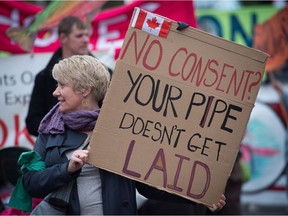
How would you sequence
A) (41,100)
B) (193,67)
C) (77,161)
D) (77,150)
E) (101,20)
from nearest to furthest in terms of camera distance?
(77,161)
(77,150)
(193,67)
(41,100)
(101,20)

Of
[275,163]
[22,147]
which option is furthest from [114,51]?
[275,163]

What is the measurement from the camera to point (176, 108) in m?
3.40

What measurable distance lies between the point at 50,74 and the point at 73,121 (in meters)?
1.51

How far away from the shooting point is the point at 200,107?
134 inches

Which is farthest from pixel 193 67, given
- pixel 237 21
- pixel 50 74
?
pixel 237 21

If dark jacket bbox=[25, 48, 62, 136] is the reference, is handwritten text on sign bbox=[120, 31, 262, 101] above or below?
above

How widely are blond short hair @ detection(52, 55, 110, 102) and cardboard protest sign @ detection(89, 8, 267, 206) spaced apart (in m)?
0.14

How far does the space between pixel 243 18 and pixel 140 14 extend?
5.47 meters

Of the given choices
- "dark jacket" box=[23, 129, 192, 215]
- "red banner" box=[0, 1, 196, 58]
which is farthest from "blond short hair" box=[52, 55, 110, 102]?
"red banner" box=[0, 1, 196, 58]

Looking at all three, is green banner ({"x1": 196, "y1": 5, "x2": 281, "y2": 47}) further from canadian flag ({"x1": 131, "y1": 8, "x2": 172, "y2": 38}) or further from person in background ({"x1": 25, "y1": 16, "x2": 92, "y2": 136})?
canadian flag ({"x1": 131, "y1": 8, "x2": 172, "y2": 38})

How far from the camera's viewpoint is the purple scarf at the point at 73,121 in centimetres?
335

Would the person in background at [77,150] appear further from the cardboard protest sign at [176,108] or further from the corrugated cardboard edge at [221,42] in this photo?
the corrugated cardboard edge at [221,42]

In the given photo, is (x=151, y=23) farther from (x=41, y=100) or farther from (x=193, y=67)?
(x=41, y=100)

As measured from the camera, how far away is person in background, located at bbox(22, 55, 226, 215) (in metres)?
3.31
